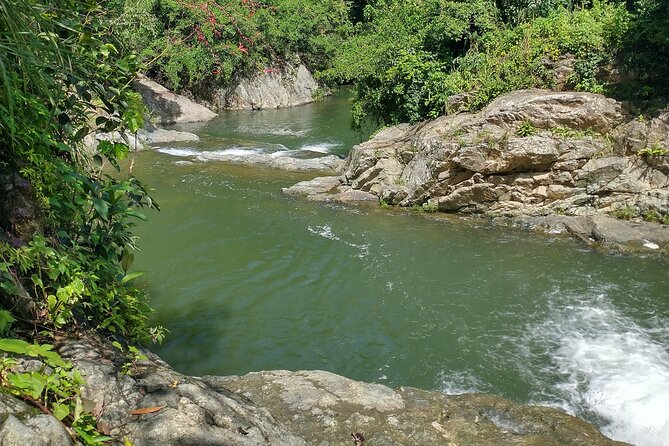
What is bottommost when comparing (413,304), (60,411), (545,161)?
(413,304)

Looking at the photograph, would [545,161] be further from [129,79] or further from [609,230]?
[129,79]

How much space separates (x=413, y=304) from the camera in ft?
28.5

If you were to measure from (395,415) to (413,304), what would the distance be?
4.09 m

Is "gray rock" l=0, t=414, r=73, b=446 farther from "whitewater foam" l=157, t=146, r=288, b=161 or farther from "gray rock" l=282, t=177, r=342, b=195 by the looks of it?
"whitewater foam" l=157, t=146, r=288, b=161

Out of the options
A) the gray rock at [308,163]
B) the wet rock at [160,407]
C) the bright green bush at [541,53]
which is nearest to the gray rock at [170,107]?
the gray rock at [308,163]

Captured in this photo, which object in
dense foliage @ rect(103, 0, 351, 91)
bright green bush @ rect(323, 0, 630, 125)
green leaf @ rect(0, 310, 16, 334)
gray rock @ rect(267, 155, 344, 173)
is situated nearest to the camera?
green leaf @ rect(0, 310, 16, 334)

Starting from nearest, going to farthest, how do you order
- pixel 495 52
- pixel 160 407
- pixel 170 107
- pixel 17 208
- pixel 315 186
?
pixel 160 407, pixel 17 208, pixel 495 52, pixel 315 186, pixel 170 107

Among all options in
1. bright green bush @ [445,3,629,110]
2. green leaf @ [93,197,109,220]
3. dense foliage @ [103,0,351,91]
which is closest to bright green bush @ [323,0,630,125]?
bright green bush @ [445,3,629,110]

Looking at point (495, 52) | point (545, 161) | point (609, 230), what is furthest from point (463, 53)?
point (609, 230)

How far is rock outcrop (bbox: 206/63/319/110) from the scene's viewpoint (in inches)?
1155

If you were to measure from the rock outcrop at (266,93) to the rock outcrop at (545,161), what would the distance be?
1778 cm

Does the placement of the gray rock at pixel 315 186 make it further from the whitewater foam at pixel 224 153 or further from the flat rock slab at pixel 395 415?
the flat rock slab at pixel 395 415

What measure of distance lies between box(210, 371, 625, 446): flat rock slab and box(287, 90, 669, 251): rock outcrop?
24.9 ft

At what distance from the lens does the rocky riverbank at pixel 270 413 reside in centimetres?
299
